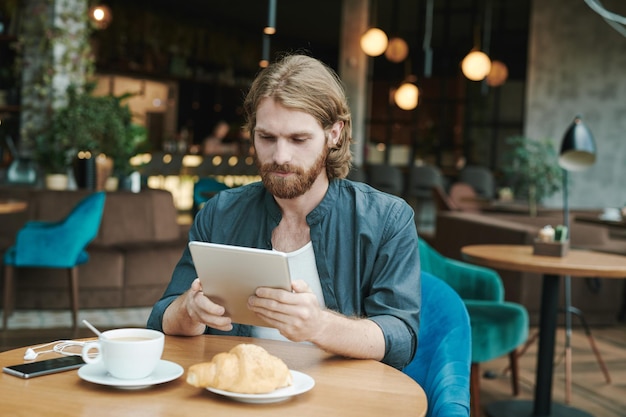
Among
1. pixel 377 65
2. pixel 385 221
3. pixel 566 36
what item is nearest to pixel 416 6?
pixel 377 65

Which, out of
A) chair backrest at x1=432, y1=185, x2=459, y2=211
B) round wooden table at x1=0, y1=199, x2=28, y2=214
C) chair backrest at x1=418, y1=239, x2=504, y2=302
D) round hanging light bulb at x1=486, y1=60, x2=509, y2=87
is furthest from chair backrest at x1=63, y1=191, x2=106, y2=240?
round hanging light bulb at x1=486, y1=60, x2=509, y2=87

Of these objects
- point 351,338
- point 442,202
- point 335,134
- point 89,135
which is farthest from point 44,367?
point 442,202

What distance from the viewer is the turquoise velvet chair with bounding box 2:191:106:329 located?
16.6 feet

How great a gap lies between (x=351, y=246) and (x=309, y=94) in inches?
14.5

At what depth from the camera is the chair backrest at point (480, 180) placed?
12320mm

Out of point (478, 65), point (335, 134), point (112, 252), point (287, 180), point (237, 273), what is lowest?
point (112, 252)

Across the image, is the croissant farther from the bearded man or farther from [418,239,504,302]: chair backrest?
[418,239,504,302]: chair backrest

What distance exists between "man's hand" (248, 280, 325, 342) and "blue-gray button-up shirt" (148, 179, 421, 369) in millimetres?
263

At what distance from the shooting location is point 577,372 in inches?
181

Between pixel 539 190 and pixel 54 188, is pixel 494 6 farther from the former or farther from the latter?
pixel 54 188

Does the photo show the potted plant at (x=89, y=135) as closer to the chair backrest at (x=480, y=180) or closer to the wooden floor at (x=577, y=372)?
the wooden floor at (x=577, y=372)

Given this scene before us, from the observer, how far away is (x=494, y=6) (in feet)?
46.0

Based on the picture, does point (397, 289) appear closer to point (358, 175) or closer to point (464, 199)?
point (464, 199)

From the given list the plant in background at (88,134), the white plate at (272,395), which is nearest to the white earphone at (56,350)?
the white plate at (272,395)
